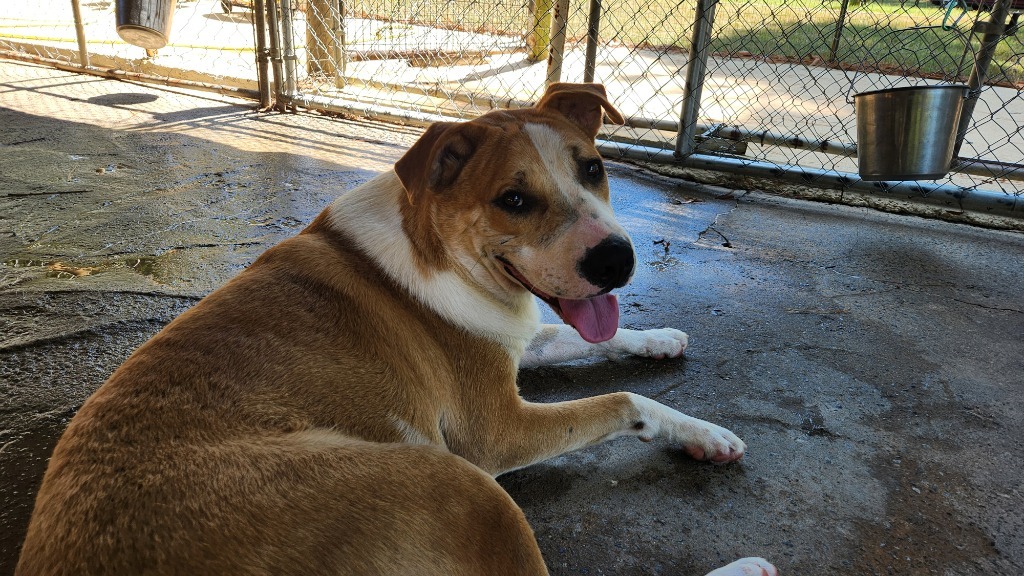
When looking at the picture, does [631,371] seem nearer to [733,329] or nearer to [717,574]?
[733,329]

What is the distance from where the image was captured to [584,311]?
2.51m

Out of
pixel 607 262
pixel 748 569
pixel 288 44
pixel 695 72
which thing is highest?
pixel 288 44

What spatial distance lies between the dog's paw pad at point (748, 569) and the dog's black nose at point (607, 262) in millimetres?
904

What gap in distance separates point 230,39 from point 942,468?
1261 centimetres

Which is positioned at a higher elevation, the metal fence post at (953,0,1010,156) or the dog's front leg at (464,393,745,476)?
the metal fence post at (953,0,1010,156)

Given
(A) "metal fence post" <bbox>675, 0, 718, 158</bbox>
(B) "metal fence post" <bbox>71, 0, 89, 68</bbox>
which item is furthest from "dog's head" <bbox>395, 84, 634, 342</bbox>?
(B) "metal fence post" <bbox>71, 0, 89, 68</bbox>

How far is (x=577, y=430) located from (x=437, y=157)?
106 centimetres

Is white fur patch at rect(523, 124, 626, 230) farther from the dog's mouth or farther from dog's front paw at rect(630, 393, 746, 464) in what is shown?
dog's front paw at rect(630, 393, 746, 464)

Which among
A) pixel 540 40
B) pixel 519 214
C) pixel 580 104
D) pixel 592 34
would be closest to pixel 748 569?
pixel 519 214

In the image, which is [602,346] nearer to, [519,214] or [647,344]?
[647,344]

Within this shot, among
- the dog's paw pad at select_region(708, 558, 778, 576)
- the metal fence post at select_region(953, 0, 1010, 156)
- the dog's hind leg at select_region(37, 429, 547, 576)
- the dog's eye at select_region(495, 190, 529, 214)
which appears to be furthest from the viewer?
the metal fence post at select_region(953, 0, 1010, 156)

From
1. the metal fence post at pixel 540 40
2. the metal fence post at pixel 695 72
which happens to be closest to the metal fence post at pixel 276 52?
the metal fence post at pixel 540 40

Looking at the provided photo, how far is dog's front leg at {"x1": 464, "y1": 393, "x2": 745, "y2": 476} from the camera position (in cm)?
231

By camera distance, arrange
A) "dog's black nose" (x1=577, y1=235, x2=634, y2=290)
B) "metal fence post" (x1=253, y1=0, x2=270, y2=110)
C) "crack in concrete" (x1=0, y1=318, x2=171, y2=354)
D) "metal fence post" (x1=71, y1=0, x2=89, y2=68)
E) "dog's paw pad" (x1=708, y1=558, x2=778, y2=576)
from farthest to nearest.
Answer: "metal fence post" (x1=71, y1=0, x2=89, y2=68) → "metal fence post" (x1=253, y1=0, x2=270, y2=110) → "crack in concrete" (x1=0, y1=318, x2=171, y2=354) → "dog's black nose" (x1=577, y1=235, x2=634, y2=290) → "dog's paw pad" (x1=708, y1=558, x2=778, y2=576)
